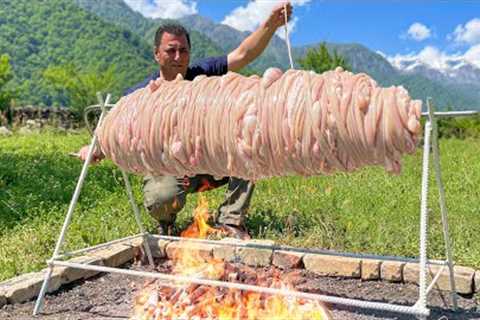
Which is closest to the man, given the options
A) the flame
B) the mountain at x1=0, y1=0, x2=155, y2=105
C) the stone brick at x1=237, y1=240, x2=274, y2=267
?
the flame

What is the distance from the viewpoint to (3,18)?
295ft

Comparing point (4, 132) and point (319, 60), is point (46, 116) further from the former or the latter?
point (319, 60)

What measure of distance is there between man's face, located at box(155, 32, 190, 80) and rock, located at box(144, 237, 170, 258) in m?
1.37

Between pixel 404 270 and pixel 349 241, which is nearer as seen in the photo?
pixel 404 270

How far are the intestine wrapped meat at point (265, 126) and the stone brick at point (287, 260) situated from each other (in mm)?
1624

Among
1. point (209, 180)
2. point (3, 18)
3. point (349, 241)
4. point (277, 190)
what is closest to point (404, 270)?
point (349, 241)

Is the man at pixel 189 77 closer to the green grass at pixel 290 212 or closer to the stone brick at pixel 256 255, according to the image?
the green grass at pixel 290 212

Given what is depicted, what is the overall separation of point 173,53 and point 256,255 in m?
1.72

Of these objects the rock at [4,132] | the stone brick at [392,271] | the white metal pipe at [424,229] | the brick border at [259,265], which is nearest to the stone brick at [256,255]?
the brick border at [259,265]

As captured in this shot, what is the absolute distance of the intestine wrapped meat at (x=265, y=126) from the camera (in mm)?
2219

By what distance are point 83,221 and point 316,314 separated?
3149mm

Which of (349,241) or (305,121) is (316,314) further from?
(349,241)

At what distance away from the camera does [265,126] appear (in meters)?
2.38

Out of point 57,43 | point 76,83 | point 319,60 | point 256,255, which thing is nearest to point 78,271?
point 256,255
